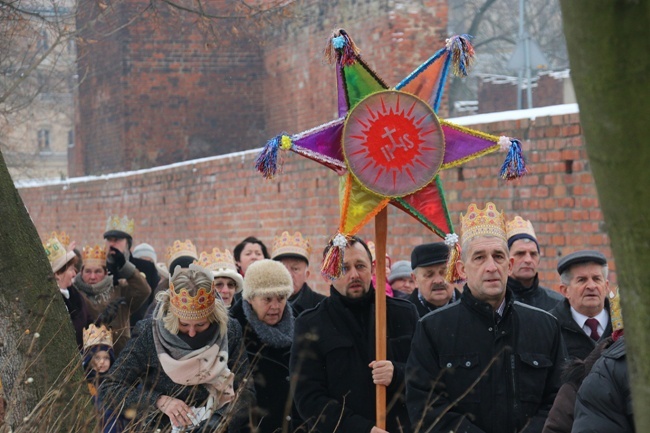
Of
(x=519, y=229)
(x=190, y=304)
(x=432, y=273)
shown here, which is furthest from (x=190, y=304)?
(x=519, y=229)

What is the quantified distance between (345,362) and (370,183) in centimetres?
87

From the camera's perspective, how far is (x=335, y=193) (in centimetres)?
1447

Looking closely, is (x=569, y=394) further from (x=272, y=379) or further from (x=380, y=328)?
(x=272, y=379)

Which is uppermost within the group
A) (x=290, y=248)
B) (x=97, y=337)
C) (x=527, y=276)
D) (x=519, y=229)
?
(x=519, y=229)

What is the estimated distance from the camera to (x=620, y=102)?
2189mm

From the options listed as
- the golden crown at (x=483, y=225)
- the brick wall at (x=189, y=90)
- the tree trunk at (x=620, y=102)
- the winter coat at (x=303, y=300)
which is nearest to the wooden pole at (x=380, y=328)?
the golden crown at (x=483, y=225)

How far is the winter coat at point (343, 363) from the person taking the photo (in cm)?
556

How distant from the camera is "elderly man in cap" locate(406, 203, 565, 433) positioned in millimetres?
4875

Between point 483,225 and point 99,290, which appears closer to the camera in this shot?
point 483,225

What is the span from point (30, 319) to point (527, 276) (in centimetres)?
309

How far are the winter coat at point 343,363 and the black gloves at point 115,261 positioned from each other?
467cm

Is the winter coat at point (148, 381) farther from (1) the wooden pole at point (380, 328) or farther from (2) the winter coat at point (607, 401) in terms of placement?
(2) the winter coat at point (607, 401)

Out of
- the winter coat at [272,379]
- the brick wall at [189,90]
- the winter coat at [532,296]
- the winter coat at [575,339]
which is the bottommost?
the winter coat at [272,379]

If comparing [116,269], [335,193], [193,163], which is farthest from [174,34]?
[116,269]
